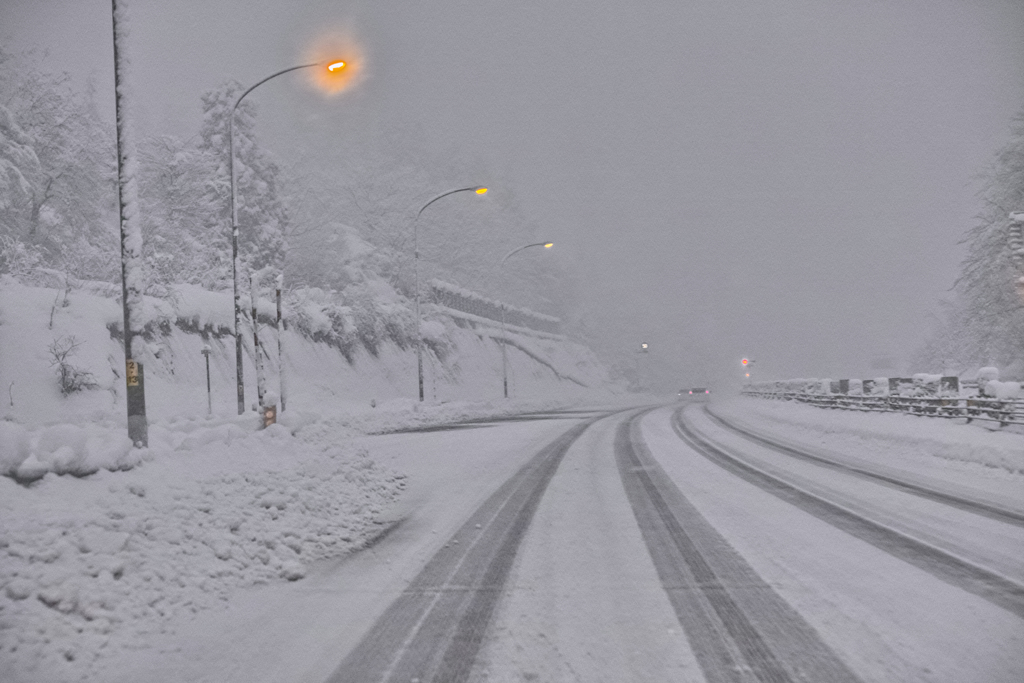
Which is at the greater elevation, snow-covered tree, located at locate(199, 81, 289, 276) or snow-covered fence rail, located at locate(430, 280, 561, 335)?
snow-covered tree, located at locate(199, 81, 289, 276)

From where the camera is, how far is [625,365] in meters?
107

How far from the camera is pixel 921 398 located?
2084 centimetres

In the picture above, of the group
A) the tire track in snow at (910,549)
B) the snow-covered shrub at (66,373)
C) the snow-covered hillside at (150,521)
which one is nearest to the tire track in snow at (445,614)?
the snow-covered hillside at (150,521)

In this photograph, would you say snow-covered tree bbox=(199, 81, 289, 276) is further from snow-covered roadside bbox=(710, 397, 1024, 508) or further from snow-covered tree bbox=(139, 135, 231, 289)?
snow-covered roadside bbox=(710, 397, 1024, 508)

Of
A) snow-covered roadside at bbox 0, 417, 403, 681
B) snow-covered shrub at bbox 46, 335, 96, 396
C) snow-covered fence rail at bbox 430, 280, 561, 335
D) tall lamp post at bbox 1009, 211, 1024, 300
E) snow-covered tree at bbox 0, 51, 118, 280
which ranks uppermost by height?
snow-covered tree at bbox 0, 51, 118, 280

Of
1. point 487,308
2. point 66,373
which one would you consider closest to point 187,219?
point 66,373

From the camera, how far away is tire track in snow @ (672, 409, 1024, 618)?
15.3ft

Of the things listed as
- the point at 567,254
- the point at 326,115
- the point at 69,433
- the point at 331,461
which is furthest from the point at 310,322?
the point at 567,254

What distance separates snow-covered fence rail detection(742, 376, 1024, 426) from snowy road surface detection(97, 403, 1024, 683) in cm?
918

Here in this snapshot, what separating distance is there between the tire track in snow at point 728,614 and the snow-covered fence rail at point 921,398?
13.1m

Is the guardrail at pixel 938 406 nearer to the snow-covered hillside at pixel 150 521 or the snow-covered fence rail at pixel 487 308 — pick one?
the snow-covered hillside at pixel 150 521

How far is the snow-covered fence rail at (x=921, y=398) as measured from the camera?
1661 centimetres

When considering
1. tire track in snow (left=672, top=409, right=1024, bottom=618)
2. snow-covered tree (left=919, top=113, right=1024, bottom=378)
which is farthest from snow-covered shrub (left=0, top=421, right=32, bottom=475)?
snow-covered tree (left=919, top=113, right=1024, bottom=378)

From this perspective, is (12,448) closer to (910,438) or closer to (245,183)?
(910,438)
